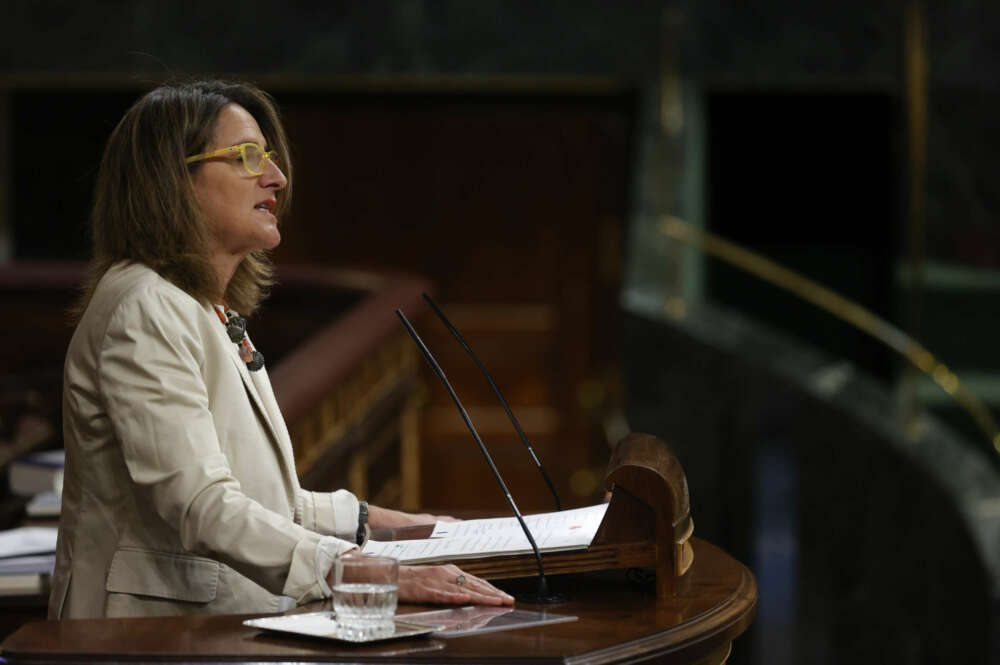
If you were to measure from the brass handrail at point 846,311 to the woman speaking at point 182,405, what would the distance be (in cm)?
480

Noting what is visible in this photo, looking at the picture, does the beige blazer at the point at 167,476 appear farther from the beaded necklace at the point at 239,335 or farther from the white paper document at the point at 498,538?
the white paper document at the point at 498,538

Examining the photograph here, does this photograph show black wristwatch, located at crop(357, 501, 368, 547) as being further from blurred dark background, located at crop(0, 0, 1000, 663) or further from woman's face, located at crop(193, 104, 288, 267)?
blurred dark background, located at crop(0, 0, 1000, 663)

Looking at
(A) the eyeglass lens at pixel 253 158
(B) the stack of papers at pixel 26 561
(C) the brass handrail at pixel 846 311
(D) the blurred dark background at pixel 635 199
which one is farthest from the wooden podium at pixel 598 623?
(C) the brass handrail at pixel 846 311

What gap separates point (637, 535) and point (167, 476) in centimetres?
57

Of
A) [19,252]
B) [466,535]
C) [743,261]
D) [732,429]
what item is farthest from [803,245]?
[466,535]

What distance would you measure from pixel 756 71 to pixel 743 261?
1016mm

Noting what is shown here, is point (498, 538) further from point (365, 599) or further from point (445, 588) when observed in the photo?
point (365, 599)

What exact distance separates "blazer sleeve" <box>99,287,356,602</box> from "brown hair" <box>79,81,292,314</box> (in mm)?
170

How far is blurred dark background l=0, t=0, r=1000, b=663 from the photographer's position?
6512 millimetres

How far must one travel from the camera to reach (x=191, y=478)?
168cm

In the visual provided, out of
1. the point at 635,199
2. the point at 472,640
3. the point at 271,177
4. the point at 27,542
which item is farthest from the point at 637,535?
the point at 635,199

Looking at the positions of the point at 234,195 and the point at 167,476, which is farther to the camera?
the point at 234,195

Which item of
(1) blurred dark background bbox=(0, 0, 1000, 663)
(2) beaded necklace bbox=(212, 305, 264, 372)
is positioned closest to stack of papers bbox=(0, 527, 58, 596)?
(2) beaded necklace bbox=(212, 305, 264, 372)

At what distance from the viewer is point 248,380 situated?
6.22 ft
